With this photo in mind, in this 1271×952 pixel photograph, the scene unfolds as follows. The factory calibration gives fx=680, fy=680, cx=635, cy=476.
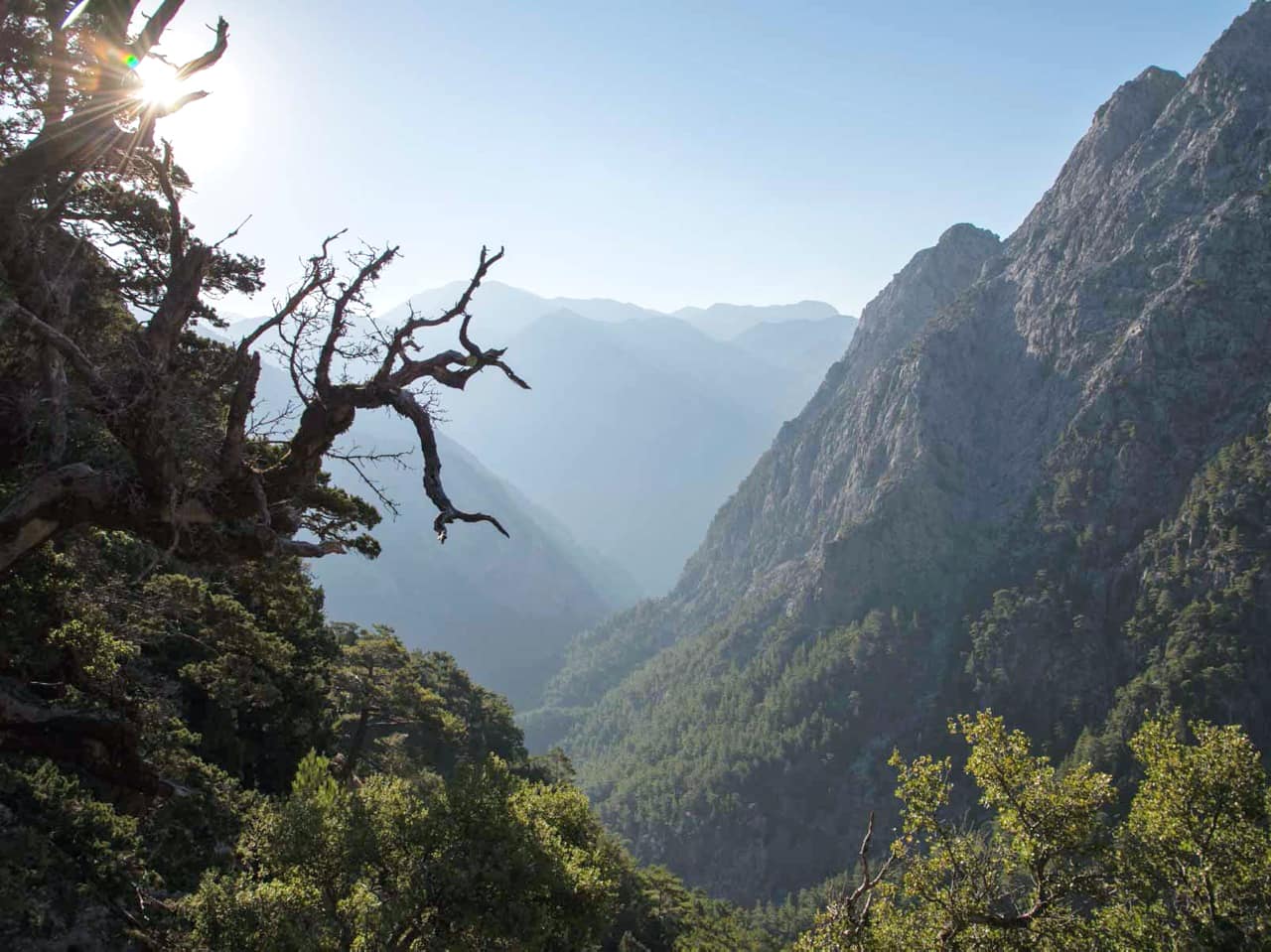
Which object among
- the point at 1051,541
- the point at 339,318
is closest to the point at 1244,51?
the point at 1051,541

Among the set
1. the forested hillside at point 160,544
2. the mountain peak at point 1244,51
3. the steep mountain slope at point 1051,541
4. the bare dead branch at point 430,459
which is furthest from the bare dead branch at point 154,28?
the mountain peak at point 1244,51

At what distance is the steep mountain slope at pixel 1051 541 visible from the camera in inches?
5768

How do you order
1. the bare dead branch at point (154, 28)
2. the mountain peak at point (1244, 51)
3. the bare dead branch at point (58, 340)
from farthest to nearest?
the mountain peak at point (1244, 51) < the bare dead branch at point (154, 28) < the bare dead branch at point (58, 340)

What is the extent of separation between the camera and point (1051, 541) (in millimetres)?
164375

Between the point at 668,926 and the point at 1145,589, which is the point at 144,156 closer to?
the point at 668,926

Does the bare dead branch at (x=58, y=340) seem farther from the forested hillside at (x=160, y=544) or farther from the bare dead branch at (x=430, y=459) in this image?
the bare dead branch at (x=430, y=459)

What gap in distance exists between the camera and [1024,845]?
14352mm

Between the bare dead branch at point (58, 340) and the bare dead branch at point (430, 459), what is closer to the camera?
the bare dead branch at point (58, 340)

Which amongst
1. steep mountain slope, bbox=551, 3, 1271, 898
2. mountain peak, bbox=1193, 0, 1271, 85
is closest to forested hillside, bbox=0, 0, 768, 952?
steep mountain slope, bbox=551, 3, 1271, 898

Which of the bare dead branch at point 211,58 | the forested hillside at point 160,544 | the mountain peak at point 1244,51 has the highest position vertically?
the mountain peak at point 1244,51

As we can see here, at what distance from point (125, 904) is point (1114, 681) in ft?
568

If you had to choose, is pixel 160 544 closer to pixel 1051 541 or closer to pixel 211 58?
pixel 211 58

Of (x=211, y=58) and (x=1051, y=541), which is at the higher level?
(x=211, y=58)

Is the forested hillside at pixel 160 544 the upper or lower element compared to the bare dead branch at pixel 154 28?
lower
